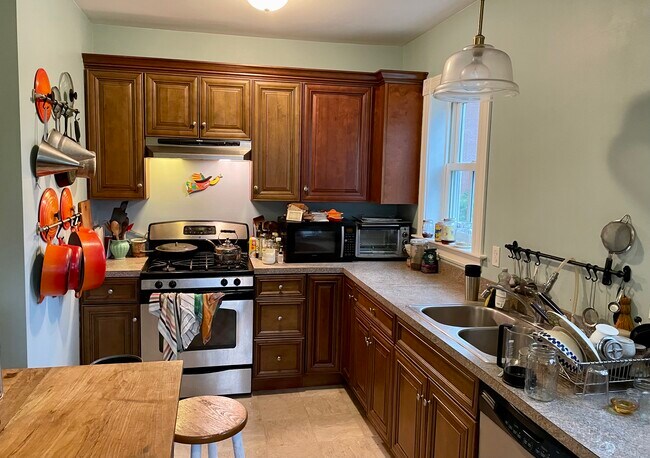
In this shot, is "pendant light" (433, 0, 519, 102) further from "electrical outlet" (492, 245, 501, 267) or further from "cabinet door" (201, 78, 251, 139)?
"cabinet door" (201, 78, 251, 139)

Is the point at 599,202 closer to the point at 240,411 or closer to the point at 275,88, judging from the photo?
the point at 240,411

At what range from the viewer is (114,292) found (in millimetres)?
A: 3219

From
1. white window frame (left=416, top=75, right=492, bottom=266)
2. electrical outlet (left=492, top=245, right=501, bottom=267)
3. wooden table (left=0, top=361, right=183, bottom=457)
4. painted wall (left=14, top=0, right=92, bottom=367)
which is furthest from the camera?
white window frame (left=416, top=75, right=492, bottom=266)

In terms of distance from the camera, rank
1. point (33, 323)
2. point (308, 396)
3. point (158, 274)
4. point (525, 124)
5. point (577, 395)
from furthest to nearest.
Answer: point (308, 396) → point (158, 274) → point (525, 124) → point (33, 323) → point (577, 395)

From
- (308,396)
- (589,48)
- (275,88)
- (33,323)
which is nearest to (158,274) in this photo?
(33,323)

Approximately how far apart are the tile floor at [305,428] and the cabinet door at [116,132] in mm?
1741

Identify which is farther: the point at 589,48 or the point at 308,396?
the point at 308,396

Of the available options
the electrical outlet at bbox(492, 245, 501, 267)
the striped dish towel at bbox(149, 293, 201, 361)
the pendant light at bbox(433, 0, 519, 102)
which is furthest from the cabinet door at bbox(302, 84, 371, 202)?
the pendant light at bbox(433, 0, 519, 102)

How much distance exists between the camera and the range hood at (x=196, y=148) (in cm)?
347

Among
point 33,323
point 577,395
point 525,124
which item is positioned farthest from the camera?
point 525,124

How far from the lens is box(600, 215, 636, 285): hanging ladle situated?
1.85 metres

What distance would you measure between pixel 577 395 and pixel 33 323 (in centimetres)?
230

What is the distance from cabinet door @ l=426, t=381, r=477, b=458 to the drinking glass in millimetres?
435

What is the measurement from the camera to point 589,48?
205cm
